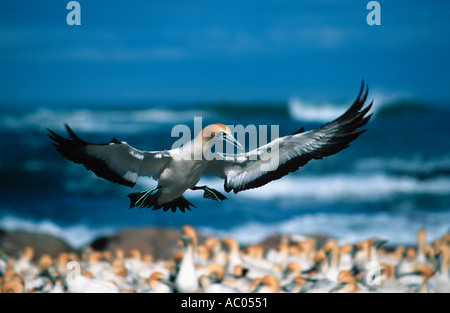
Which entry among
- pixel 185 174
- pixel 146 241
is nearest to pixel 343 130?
pixel 185 174

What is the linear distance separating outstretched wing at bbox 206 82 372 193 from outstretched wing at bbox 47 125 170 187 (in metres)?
0.52

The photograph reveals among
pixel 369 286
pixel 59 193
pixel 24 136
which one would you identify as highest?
pixel 24 136

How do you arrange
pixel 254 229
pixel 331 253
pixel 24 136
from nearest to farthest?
pixel 331 253, pixel 254 229, pixel 24 136

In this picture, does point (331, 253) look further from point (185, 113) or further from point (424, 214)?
point (185, 113)

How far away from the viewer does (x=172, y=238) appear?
1160cm

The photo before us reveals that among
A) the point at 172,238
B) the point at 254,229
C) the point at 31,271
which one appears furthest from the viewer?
the point at 254,229

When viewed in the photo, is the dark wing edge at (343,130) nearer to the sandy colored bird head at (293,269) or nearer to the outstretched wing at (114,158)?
the outstretched wing at (114,158)

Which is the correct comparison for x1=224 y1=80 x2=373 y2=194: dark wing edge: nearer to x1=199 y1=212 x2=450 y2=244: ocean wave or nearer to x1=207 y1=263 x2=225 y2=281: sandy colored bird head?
x1=207 y1=263 x2=225 y2=281: sandy colored bird head

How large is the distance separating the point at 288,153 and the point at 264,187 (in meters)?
14.2

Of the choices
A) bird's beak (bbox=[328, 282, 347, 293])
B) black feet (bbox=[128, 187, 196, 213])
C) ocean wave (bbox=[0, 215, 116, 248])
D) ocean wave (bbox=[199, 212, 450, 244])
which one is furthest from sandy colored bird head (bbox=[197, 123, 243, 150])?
ocean wave (bbox=[0, 215, 116, 248])

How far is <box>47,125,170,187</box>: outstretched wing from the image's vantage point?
4.05 metres

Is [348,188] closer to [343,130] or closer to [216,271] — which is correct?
[216,271]
